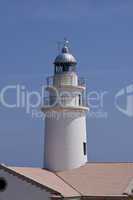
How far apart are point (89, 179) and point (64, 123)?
3.40m

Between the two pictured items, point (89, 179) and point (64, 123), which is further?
point (64, 123)

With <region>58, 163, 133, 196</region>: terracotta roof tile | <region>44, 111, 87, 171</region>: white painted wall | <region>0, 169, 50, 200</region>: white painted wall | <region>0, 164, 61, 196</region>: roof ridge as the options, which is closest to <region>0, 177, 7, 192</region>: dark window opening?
<region>0, 169, 50, 200</region>: white painted wall

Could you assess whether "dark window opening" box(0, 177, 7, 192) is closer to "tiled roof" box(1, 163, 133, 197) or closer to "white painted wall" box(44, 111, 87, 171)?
"tiled roof" box(1, 163, 133, 197)

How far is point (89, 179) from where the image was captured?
2539 cm

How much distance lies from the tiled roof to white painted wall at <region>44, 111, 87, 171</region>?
1.65 ft

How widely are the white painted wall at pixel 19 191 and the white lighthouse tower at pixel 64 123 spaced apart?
13.8 feet

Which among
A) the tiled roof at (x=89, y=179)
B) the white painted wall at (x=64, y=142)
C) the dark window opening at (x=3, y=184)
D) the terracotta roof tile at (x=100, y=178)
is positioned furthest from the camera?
the white painted wall at (x=64, y=142)

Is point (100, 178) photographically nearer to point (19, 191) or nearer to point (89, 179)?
point (89, 179)

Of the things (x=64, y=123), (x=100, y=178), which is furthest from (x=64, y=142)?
(x=100, y=178)

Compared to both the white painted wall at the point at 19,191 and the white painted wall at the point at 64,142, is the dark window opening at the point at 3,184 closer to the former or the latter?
the white painted wall at the point at 19,191

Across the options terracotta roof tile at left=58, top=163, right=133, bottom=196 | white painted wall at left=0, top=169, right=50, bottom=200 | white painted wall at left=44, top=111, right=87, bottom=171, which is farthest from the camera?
white painted wall at left=44, top=111, right=87, bottom=171

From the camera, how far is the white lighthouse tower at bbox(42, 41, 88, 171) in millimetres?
27234

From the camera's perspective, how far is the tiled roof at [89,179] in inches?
935

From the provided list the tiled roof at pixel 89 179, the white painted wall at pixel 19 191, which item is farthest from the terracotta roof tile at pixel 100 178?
the white painted wall at pixel 19 191
